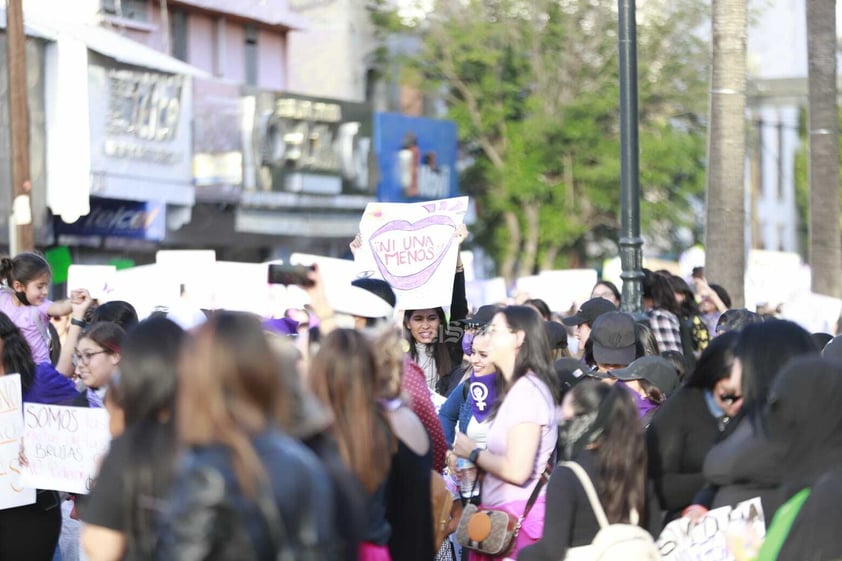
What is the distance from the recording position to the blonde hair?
11.9 ft

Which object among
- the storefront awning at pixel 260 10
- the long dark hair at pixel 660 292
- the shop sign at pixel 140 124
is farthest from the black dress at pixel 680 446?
the storefront awning at pixel 260 10

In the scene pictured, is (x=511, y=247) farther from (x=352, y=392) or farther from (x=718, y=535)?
(x=352, y=392)

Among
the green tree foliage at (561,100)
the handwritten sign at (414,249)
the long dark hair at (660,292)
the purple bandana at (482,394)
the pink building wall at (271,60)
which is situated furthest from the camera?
the green tree foliage at (561,100)

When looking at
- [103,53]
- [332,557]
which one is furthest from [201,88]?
[332,557]

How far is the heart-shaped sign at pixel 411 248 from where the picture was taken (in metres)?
9.30

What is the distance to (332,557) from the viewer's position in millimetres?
3854

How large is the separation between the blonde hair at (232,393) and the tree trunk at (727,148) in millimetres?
11565

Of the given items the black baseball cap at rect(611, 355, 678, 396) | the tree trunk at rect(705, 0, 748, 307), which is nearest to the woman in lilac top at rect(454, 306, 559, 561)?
the black baseball cap at rect(611, 355, 678, 396)

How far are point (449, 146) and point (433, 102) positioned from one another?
4.60 meters

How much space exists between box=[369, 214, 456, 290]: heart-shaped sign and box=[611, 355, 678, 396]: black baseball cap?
2.38 m

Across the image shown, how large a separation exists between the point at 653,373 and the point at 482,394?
853 millimetres

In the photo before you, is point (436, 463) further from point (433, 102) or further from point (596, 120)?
point (433, 102)

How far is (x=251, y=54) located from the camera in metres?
30.2

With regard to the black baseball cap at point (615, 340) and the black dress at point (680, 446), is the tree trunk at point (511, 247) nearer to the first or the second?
the black baseball cap at point (615, 340)
